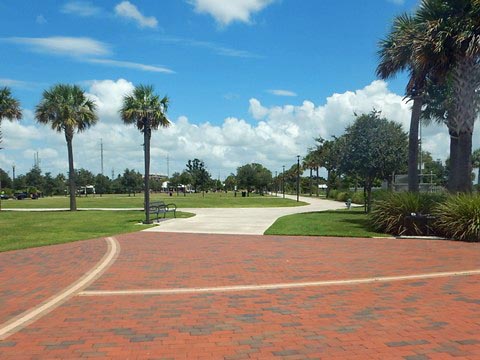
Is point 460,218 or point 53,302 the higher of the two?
point 460,218

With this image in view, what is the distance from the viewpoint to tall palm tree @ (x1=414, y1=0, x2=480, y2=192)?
583 inches

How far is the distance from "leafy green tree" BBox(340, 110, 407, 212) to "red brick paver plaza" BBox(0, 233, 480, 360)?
14.7m

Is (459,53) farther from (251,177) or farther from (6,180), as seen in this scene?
(6,180)

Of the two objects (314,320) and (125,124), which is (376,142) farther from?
(314,320)

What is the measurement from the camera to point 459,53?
50.7 feet

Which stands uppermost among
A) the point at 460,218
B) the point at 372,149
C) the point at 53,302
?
the point at 372,149

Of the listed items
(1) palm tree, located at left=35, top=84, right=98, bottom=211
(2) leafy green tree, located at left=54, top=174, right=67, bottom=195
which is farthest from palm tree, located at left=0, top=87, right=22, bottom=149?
(2) leafy green tree, located at left=54, top=174, right=67, bottom=195

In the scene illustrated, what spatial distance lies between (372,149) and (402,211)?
35.0 ft

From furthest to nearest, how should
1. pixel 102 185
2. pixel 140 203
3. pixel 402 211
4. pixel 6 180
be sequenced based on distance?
pixel 102 185 → pixel 6 180 → pixel 140 203 → pixel 402 211

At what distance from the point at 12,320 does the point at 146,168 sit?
15490mm

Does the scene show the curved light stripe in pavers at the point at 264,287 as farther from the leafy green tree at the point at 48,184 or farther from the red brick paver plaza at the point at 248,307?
the leafy green tree at the point at 48,184

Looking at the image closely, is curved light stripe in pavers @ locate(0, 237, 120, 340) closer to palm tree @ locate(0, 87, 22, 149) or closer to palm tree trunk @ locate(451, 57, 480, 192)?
palm tree trunk @ locate(451, 57, 480, 192)

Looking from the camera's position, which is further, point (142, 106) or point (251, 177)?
point (251, 177)

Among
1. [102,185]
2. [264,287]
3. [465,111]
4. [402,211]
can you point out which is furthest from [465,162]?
[102,185]
